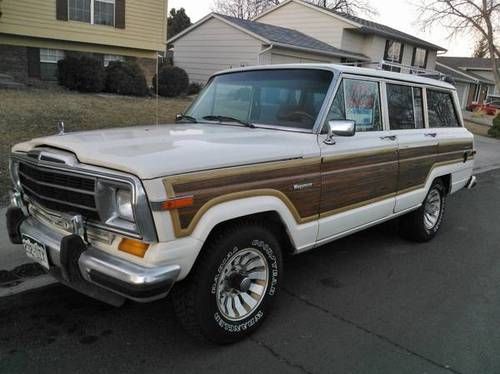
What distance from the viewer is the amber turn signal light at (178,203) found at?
2.56 m

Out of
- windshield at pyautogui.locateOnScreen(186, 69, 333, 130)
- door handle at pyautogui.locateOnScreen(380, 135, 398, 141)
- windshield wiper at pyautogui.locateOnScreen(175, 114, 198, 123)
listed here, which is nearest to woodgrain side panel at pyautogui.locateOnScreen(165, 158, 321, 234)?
windshield at pyautogui.locateOnScreen(186, 69, 333, 130)

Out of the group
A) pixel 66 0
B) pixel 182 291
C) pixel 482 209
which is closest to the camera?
pixel 182 291

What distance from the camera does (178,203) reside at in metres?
2.62

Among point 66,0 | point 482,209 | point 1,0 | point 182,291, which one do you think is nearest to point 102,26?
point 66,0

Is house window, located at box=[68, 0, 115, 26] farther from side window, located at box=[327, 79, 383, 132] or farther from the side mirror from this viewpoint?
the side mirror

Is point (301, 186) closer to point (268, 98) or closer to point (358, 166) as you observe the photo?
point (358, 166)

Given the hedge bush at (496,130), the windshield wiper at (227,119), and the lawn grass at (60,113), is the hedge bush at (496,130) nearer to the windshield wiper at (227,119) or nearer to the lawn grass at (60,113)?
the lawn grass at (60,113)

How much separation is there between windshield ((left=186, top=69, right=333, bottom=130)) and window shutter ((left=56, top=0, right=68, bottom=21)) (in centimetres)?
1229

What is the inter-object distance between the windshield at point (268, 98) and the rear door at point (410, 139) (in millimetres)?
1040

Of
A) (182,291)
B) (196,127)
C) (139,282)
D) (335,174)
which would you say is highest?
(196,127)

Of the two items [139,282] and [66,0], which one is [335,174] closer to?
[139,282]

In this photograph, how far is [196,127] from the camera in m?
4.05

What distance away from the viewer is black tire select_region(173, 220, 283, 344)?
288cm

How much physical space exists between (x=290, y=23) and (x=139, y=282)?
89.4ft
